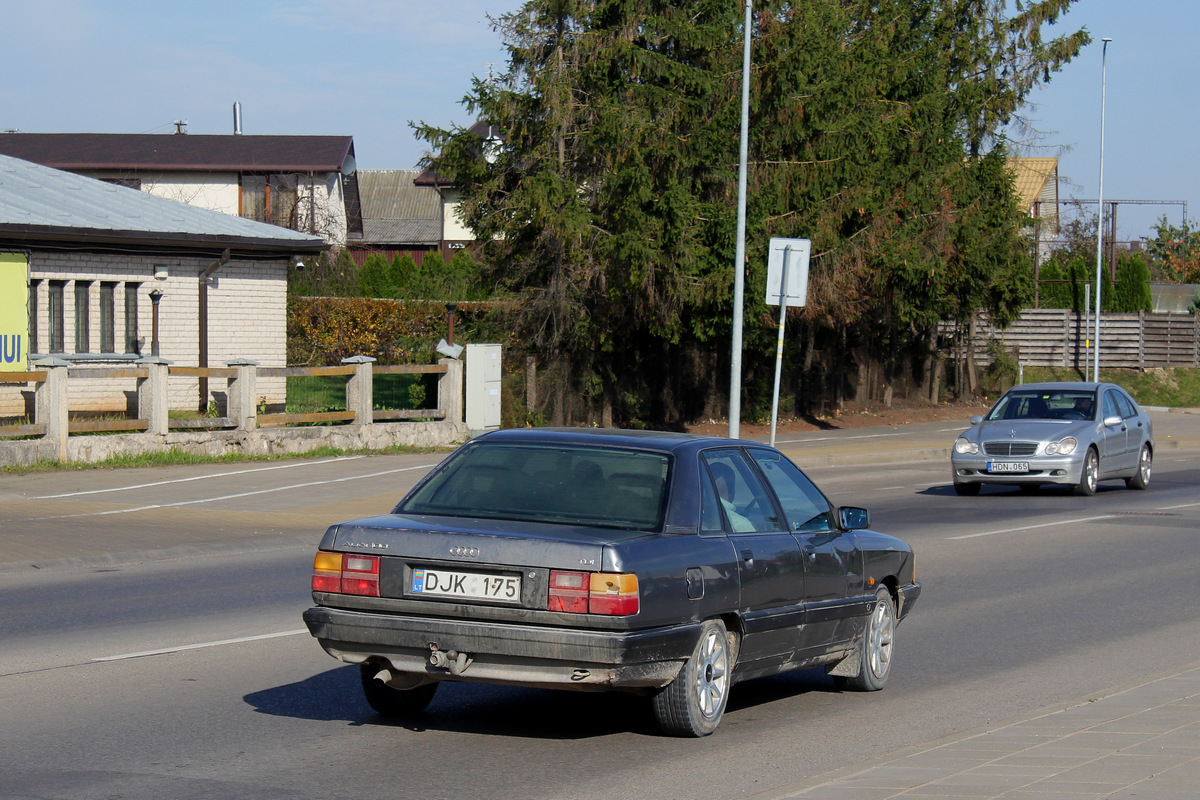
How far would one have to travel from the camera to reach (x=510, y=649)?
232 inches

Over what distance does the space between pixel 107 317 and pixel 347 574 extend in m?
20.4

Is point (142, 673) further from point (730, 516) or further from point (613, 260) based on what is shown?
point (613, 260)

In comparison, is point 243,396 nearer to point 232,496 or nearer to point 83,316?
point 232,496

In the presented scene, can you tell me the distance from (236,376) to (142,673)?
13.4 metres

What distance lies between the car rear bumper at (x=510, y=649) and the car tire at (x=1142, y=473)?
54.8ft

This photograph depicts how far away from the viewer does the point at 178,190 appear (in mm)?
55812

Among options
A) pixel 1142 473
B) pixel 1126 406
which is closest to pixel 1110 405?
pixel 1126 406

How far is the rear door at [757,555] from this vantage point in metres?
6.59

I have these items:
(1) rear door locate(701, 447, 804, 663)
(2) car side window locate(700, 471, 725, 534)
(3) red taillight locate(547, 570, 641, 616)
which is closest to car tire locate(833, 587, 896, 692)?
(1) rear door locate(701, 447, 804, 663)

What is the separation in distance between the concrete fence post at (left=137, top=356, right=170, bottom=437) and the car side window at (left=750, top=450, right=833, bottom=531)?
14161 millimetres

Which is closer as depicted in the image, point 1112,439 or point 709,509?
point 709,509

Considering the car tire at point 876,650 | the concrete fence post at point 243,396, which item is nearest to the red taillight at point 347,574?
the car tire at point 876,650

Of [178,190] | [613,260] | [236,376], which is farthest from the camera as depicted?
[178,190]

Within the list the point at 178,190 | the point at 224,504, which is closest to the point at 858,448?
the point at 224,504
